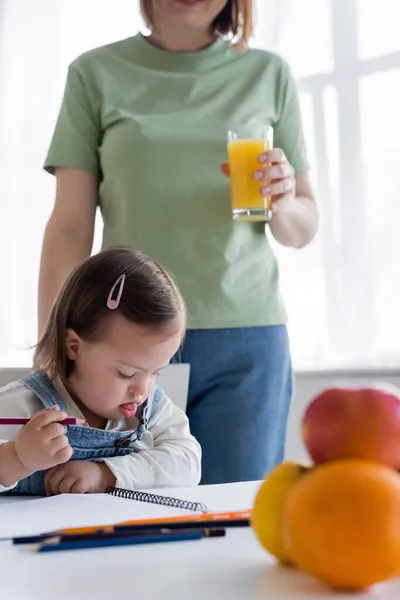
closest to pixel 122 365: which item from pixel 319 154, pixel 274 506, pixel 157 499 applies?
pixel 157 499

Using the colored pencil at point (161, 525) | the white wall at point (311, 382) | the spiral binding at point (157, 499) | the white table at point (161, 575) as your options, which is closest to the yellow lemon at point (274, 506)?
the white table at point (161, 575)

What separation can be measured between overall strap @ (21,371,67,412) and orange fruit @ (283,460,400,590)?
2.39 feet

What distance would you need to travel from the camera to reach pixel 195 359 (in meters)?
1.46

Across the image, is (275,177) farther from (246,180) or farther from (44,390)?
(44,390)

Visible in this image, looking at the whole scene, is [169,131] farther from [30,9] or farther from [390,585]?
[30,9]

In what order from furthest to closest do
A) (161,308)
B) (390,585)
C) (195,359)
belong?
(195,359) < (161,308) < (390,585)

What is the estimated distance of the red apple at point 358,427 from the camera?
0.57 m

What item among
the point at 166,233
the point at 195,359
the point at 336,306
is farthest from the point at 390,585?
the point at 336,306

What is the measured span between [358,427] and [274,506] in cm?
8

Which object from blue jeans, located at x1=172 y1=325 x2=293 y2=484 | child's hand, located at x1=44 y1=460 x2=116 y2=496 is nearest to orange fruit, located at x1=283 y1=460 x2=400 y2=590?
child's hand, located at x1=44 y1=460 x2=116 y2=496

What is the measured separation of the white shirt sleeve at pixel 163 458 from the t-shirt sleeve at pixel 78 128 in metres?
0.52

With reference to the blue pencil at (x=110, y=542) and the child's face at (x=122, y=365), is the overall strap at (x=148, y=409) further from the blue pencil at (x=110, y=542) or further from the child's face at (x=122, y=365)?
the blue pencil at (x=110, y=542)

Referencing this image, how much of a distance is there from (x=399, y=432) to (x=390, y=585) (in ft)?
0.34

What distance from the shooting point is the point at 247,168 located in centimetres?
148
